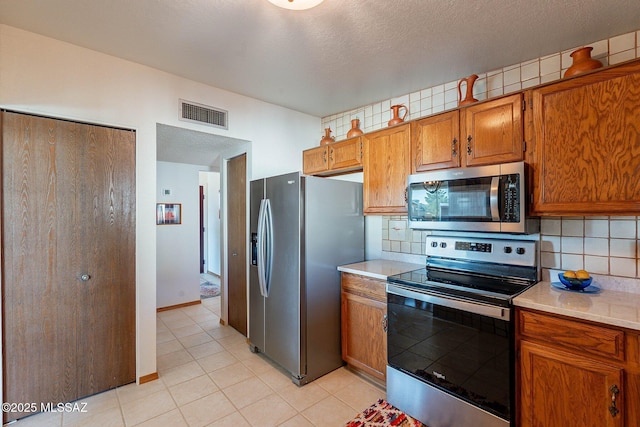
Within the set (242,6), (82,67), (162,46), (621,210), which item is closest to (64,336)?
(82,67)

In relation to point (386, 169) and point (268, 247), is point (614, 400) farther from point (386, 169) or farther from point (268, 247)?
point (268, 247)

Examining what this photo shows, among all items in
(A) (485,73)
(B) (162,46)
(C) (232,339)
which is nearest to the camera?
(B) (162,46)

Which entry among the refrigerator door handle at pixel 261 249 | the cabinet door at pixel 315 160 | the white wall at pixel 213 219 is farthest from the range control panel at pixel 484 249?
the white wall at pixel 213 219

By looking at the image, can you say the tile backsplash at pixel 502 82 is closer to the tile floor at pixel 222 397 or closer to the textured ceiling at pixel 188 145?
the textured ceiling at pixel 188 145

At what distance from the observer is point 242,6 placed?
1693 mm

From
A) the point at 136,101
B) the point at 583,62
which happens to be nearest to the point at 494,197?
the point at 583,62

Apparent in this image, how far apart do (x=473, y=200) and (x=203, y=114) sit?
2.43 meters

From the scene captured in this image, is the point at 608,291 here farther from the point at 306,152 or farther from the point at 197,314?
the point at 197,314

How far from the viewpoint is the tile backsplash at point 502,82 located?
188cm

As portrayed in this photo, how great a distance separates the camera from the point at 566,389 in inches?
58.1

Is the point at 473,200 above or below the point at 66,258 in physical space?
above

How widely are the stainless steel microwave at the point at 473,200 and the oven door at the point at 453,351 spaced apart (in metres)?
0.56

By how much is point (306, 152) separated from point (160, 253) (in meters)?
2.71

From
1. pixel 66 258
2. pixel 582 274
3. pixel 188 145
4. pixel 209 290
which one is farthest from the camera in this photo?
pixel 209 290
